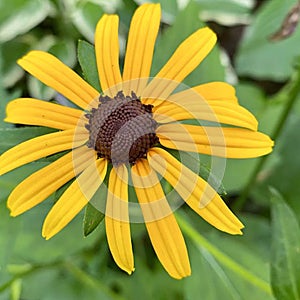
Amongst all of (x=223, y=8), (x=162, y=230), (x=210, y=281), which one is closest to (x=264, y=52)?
(x=223, y=8)

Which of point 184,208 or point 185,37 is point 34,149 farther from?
point 184,208

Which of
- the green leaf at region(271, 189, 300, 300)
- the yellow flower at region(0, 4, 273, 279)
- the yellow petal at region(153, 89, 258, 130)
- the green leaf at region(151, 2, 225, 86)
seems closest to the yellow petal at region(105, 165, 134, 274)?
the yellow flower at region(0, 4, 273, 279)

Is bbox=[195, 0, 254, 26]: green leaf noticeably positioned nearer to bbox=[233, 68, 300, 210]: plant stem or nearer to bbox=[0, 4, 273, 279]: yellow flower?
bbox=[233, 68, 300, 210]: plant stem

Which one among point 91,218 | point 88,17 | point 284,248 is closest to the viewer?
point 91,218

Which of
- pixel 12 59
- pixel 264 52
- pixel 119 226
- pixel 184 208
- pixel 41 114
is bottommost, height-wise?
pixel 184 208

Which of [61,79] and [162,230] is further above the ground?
[61,79]

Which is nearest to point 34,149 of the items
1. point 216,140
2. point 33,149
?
point 33,149

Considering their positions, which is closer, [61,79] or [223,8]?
[61,79]

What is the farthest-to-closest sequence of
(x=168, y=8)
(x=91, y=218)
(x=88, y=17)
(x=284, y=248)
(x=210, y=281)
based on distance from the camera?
(x=88, y=17) < (x=168, y=8) < (x=210, y=281) < (x=284, y=248) < (x=91, y=218)
